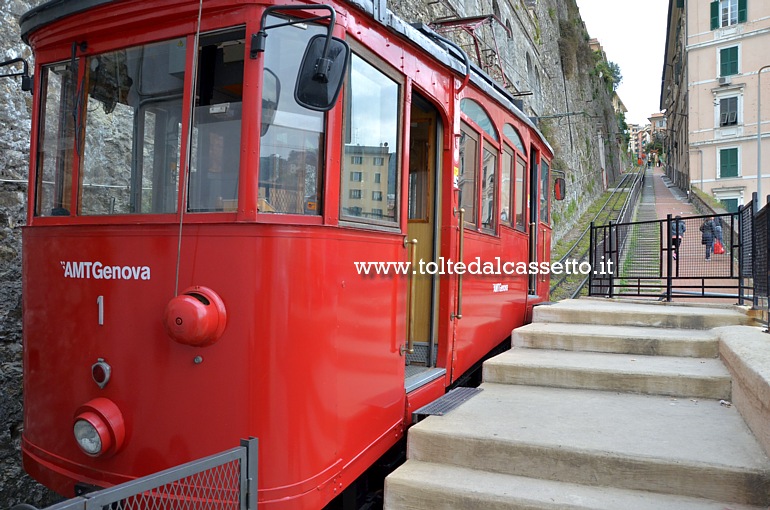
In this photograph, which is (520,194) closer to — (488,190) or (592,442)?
(488,190)

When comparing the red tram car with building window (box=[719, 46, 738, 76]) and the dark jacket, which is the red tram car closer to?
the dark jacket

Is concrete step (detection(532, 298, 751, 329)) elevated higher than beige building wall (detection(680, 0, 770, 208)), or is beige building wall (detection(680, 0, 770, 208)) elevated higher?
beige building wall (detection(680, 0, 770, 208))

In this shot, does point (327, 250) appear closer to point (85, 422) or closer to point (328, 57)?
point (328, 57)

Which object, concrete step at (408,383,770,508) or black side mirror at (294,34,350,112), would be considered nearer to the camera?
black side mirror at (294,34,350,112)

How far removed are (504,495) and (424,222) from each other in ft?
6.88

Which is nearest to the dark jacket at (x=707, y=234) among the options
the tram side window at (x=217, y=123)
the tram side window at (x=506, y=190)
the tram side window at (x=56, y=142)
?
the tram side window at (x=506, y=190)

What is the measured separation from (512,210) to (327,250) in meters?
3.86

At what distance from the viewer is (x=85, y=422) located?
278 cm

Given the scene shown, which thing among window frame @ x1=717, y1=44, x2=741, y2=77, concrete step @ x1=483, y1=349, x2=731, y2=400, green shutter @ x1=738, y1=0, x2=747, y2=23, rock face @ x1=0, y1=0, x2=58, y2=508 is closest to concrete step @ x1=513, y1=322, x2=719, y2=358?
concrete step @ x1=483, y1=349, x2=731, y2=400

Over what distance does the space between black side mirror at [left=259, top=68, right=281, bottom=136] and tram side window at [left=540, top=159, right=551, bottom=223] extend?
18.7 feet

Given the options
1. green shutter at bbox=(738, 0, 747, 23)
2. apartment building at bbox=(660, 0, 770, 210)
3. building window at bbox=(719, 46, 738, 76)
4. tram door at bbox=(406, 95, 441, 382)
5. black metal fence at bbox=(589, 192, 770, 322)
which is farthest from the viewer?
building window at bbox=(719, 46, 738, 76)

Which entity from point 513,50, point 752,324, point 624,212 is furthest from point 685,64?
point 752,324

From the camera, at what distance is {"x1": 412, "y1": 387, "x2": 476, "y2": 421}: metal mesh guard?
12.9 feet

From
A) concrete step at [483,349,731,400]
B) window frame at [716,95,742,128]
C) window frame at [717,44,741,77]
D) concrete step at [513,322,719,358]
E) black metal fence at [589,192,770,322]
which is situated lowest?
concrete step at [483,349,731,400]
